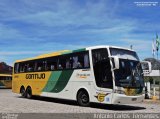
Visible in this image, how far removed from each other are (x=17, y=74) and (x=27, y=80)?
2.19 m

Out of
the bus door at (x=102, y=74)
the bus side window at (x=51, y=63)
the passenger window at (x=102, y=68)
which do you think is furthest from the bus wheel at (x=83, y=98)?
the bus side window at (x=51, y=63)

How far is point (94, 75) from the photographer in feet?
58.4

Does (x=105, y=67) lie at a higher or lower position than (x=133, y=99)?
higher

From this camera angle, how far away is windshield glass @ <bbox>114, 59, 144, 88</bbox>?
54.4 ft

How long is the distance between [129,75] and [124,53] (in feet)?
4.49

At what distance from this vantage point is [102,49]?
17.4 meters

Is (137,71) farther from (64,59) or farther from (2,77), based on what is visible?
(2,77)

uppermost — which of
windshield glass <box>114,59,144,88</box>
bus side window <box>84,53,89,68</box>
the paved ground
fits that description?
bus side window <box>84,53,89,68</box>

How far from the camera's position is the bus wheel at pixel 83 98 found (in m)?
18.5

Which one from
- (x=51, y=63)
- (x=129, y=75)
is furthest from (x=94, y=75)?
(x=51, y=63)

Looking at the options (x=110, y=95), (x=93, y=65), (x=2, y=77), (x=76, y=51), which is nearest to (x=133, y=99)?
(x=110, y=95)

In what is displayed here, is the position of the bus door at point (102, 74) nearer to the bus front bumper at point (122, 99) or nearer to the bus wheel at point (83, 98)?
the bus front bumper at point (122, 99)

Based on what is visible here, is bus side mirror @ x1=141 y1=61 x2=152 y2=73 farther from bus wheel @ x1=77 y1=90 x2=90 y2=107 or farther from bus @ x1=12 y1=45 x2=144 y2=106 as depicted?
bus wheel @ x1=77 y1=90 x2=90 y2=107

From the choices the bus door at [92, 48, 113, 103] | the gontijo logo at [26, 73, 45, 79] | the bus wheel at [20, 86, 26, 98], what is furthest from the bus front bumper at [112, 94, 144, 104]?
the bus wheel at [20, 86, 26, 98]
